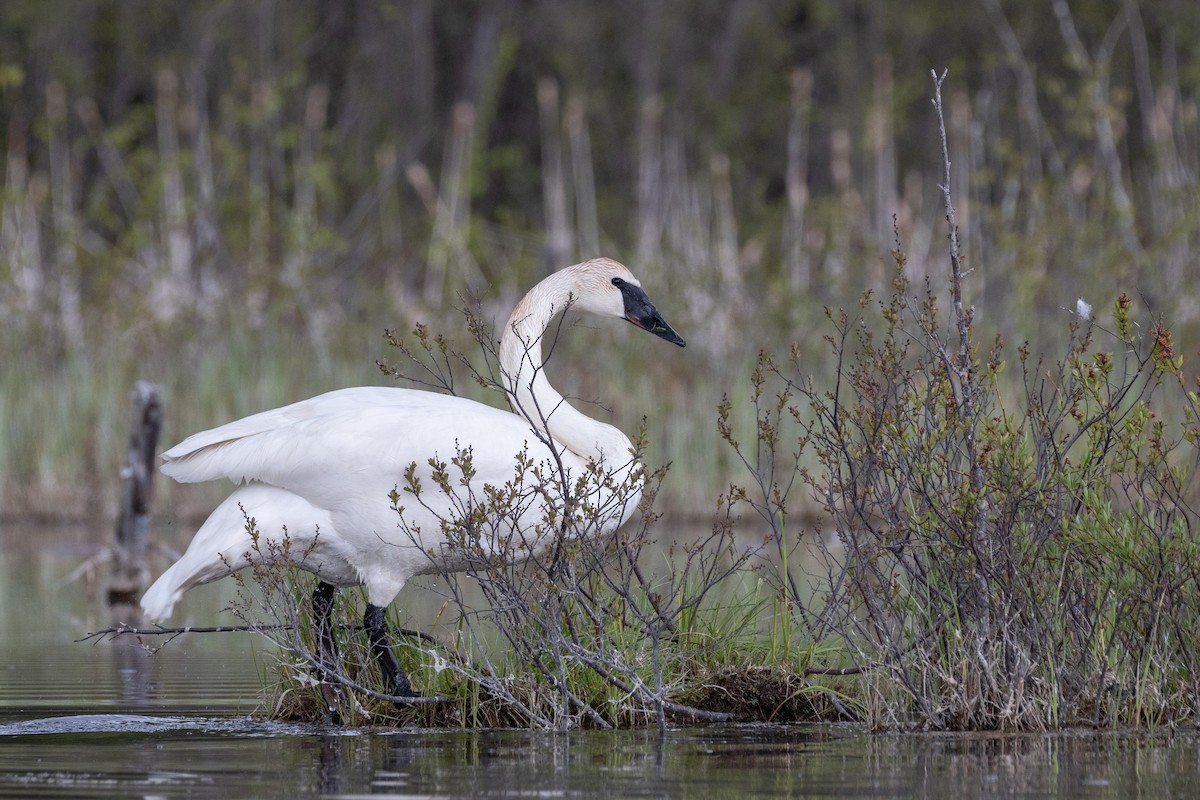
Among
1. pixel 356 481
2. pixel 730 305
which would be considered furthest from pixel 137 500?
pixel 730 305

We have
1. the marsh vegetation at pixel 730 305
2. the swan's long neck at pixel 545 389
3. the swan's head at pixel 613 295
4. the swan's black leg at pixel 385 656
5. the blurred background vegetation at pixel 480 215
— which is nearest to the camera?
the marsh vegetation at pixel 730 305

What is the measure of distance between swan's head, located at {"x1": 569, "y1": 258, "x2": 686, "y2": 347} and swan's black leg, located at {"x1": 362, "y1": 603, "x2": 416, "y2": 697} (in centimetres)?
148

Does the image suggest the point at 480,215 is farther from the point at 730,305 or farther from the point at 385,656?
the point at 385,656

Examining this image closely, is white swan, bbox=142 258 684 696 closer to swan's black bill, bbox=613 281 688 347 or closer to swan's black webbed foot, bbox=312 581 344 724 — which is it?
swan's black webbed foot, bbox=312 581 344 724

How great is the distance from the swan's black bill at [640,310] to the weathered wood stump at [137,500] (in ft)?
14.6

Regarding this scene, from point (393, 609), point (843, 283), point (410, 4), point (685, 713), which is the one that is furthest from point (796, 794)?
point (410, 4)

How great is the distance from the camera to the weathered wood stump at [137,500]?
35.0 ft

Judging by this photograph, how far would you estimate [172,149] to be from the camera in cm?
1733

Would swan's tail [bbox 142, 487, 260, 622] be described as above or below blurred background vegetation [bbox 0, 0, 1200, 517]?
below

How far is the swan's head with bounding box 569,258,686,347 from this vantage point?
7.12m

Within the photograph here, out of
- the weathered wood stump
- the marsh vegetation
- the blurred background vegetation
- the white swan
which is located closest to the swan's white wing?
Result: the white swan

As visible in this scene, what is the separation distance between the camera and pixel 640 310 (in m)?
7.15

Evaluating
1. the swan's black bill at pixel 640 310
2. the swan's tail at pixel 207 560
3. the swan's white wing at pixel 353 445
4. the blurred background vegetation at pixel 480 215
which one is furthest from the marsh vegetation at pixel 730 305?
the swan's black bill at pixel 640 310

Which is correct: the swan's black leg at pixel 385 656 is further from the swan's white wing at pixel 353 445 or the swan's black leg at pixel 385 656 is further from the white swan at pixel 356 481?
the swan's white wing at pixel 353 445
